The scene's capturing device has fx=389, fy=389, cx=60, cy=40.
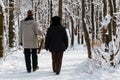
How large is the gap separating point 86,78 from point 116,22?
107 inches

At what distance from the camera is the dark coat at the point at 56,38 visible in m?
13.5

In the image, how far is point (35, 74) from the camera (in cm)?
1338

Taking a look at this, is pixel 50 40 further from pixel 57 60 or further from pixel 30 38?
pixel 30 38

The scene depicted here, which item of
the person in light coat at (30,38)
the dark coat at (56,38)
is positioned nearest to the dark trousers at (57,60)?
the dark coat at (56,38)

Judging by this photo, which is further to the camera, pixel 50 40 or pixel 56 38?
pixel 50 40

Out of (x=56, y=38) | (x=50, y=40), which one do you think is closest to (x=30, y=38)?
(x=50, y=40)

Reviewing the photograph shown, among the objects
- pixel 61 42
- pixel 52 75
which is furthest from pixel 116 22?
pixel 52 75

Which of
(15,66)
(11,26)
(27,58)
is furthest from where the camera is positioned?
(11,26)

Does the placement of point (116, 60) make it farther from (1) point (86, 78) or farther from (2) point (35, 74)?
(2) point (35, 74)

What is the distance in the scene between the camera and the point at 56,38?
1356 cm

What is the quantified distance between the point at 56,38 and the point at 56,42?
0.14m

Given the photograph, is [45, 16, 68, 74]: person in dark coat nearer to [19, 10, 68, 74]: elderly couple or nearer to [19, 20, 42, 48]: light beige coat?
[19, 10, 68, 74]: elderly couple

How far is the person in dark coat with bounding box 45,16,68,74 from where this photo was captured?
1346cm

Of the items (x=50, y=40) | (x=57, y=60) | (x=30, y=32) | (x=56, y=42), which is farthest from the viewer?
(x=30, y=32)
